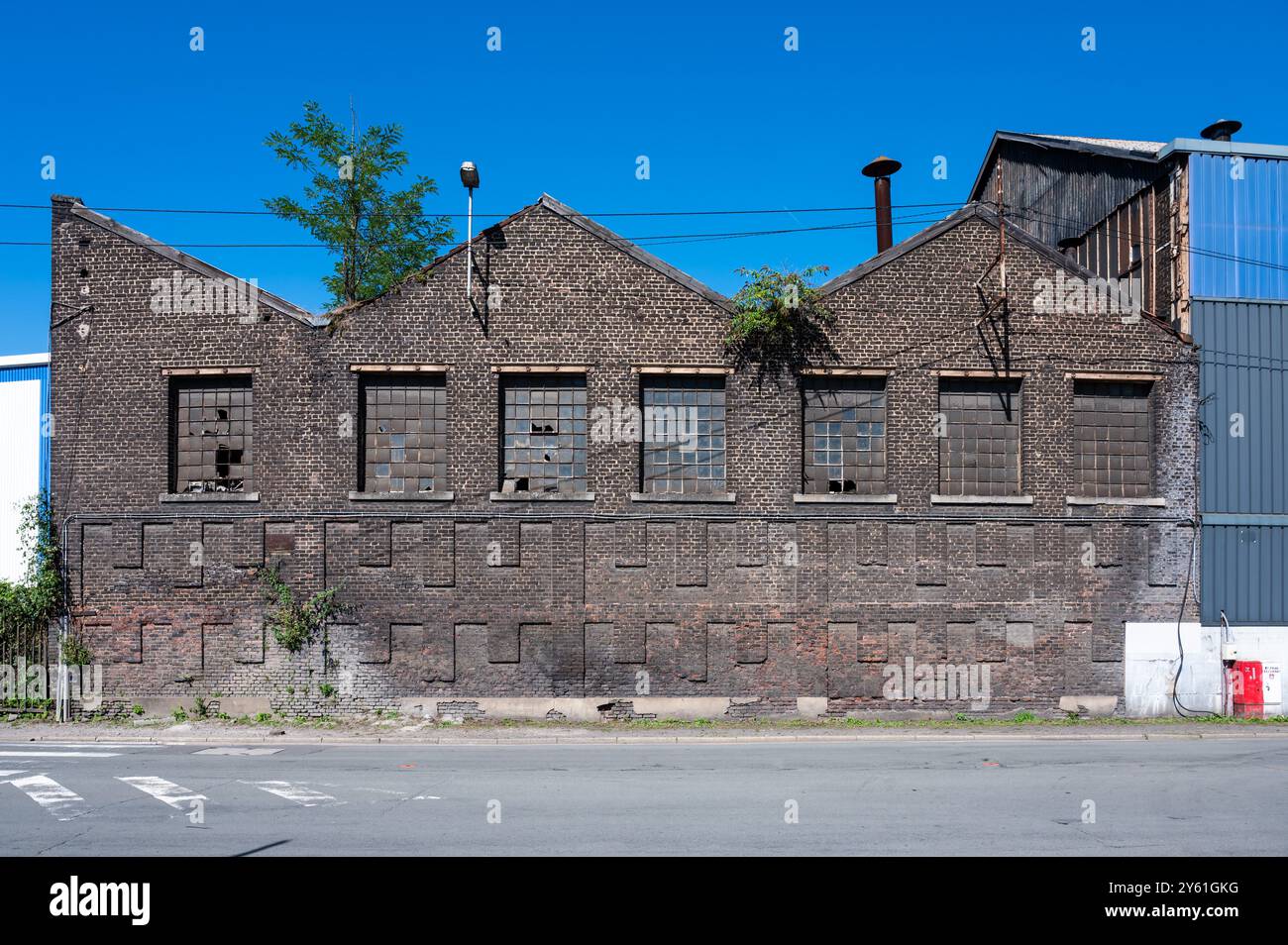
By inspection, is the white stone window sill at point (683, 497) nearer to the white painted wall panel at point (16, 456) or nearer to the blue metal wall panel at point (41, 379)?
the blue metal wall panel at point (41, 379)

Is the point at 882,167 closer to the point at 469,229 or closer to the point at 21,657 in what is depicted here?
the point at 469,229

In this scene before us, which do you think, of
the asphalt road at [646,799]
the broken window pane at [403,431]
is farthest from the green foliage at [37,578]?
the broken window pane at [403,431]

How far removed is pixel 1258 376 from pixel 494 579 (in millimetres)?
15903

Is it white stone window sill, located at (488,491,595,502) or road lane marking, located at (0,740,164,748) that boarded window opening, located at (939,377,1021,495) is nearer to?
white stone window sill, located at (488,491,595,502)

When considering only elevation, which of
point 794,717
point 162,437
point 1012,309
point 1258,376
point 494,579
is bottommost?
point 794,717

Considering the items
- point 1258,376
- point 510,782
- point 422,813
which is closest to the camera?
point 422,813

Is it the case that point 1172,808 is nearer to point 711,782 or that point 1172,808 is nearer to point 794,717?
point 711,782

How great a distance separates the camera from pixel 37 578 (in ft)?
62.2

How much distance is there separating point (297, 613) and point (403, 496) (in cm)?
298

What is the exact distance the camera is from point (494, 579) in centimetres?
1870

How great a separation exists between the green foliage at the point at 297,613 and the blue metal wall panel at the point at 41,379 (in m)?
5.76

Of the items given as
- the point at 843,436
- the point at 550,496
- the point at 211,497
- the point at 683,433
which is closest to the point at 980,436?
the point at 843,436

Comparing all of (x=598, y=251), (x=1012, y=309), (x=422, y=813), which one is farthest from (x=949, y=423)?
(x=422, y=813)

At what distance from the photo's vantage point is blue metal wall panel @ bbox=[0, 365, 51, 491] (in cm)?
2009
